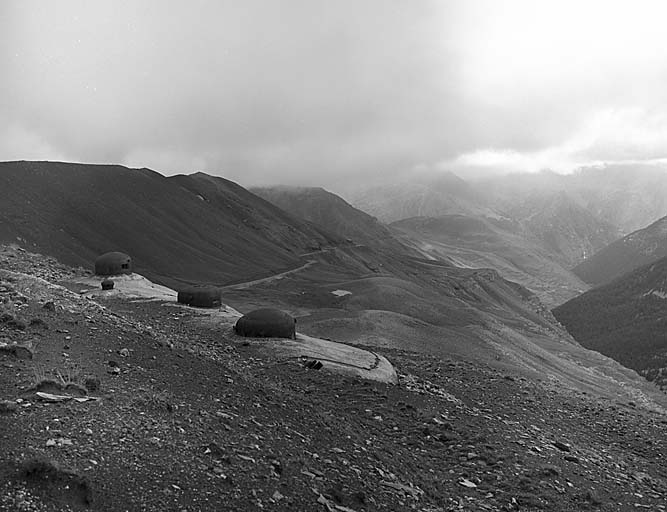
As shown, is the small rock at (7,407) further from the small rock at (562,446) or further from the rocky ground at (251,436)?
the small rock at (562,446)

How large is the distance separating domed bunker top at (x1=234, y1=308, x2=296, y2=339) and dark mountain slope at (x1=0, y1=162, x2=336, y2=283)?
62.0 metres

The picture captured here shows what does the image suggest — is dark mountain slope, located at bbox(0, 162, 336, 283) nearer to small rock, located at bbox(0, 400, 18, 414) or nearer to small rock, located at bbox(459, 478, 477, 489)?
small rock, located at bbox(0, 400, 18, 414)

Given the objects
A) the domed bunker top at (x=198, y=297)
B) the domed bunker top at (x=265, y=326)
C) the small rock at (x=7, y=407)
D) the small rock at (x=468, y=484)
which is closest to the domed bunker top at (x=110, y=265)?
the domed bunker top at (x=198, y=297)

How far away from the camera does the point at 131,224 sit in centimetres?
12412

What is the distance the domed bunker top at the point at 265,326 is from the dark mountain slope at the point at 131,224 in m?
62.0

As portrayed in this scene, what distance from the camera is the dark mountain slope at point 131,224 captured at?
314ft

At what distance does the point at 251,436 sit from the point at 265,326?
671 inches

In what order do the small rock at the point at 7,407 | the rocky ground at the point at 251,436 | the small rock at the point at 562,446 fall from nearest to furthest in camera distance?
1. the rocky ground at the point at 251,436
2. the small rock at the point at 7,407
3. the small rock at the point at 562,446

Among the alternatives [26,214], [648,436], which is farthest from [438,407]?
[26,214]

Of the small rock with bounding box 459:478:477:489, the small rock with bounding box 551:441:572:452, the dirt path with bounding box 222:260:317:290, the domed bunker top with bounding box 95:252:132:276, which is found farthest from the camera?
the dirt path with bounding box 222:260:317:290

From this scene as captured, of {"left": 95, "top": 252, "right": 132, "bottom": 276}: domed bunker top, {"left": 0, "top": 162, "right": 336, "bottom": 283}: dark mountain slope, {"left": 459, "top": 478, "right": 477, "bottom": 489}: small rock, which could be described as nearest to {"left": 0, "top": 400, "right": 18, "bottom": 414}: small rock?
{"left": 459, "top": 478, "right": 477, "bottom": 489}: small rock

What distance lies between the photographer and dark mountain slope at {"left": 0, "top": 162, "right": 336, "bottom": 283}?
9575 cm

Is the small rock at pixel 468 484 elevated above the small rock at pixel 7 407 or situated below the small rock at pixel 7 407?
below

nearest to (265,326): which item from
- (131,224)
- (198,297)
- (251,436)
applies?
(198,297)
